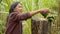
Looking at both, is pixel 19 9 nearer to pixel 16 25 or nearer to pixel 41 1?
pixel 16 25

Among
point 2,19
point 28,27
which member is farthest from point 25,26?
point 2,19

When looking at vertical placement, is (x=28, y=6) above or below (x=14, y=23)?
below

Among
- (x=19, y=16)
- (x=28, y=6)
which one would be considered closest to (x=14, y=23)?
(x=19, y=16)

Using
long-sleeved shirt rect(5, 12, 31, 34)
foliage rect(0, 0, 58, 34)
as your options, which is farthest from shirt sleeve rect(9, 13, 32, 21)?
foliage rect(0, 0, 58, 34)

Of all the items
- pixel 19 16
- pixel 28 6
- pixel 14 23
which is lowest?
pixel 28 6

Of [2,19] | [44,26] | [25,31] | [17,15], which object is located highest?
[17,15]

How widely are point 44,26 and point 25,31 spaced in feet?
6.02

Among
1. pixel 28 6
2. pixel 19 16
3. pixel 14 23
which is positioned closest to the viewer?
pixel 19 16

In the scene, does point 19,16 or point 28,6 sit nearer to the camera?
point 19,16

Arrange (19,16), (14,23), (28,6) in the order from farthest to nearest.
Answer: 1. (28,6)
2. (14,23)
3. (19,16)

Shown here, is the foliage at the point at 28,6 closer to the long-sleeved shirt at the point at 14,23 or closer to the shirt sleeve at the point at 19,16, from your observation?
the long-sleeved shirt at the point at 14,23

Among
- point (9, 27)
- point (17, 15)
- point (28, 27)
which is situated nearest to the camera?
point (17, 15)

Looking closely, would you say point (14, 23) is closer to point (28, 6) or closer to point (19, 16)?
point (19, 16)

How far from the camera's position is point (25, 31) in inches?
173
